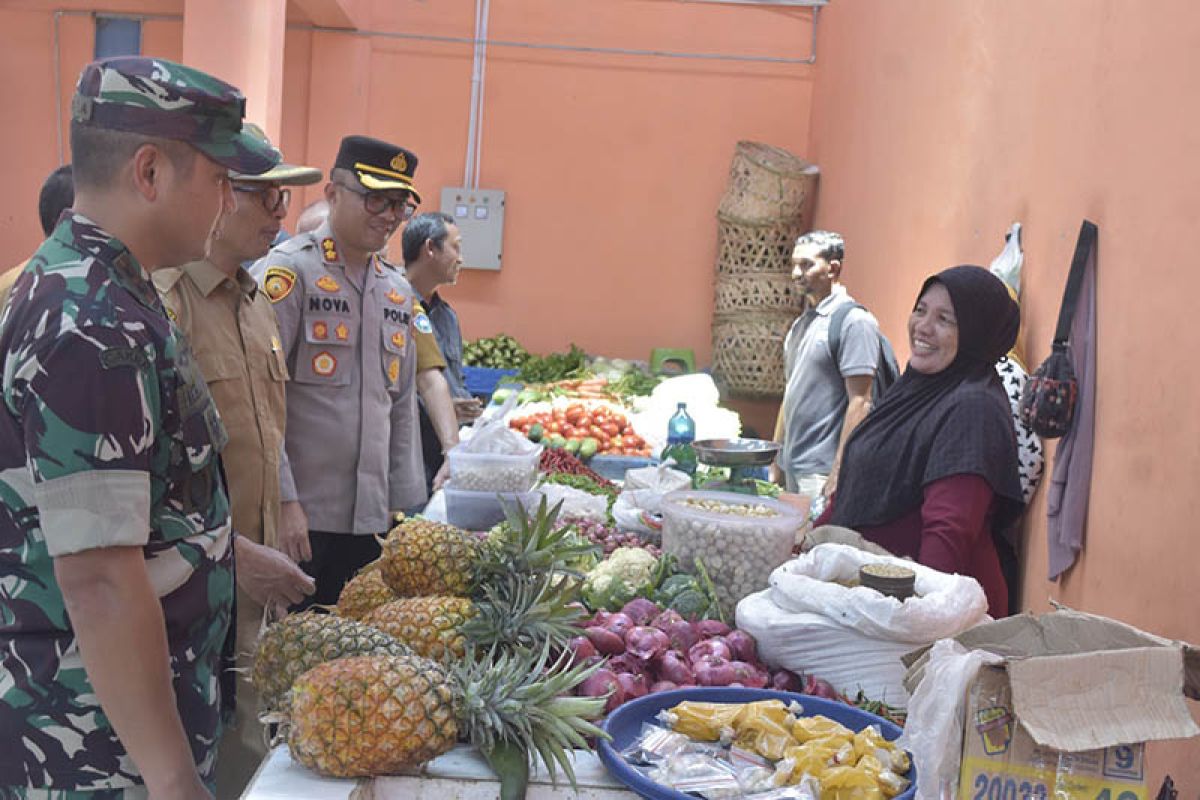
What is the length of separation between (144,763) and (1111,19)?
3.41m

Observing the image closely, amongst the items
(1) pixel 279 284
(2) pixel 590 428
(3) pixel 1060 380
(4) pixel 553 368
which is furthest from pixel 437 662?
(4) pixel 553 368

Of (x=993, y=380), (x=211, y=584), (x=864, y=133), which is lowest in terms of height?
(x=211, y=584)

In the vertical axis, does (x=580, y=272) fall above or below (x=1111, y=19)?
below

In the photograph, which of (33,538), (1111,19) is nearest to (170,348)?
(33,538)

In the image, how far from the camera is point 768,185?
354 inches

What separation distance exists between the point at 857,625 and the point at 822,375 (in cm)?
329

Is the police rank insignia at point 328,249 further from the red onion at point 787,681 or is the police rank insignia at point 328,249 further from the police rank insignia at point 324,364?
the red onion at point 787,681

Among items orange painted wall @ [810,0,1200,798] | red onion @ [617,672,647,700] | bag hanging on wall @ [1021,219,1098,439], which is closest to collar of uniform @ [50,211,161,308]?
red onion @ [617,672,647,700]

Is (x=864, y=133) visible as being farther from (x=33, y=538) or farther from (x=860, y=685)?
(x=33, y=538)

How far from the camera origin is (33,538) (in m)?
1.76

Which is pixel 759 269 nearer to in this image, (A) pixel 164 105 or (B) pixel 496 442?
(B) pixel 496 442

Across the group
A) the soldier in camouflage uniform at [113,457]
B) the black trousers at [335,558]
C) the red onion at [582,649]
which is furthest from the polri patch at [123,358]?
the black trousers at [335,558]

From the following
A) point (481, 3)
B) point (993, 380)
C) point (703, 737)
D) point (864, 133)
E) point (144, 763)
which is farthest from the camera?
point (481, 3)

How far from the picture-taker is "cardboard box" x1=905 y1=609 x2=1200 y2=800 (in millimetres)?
1719
